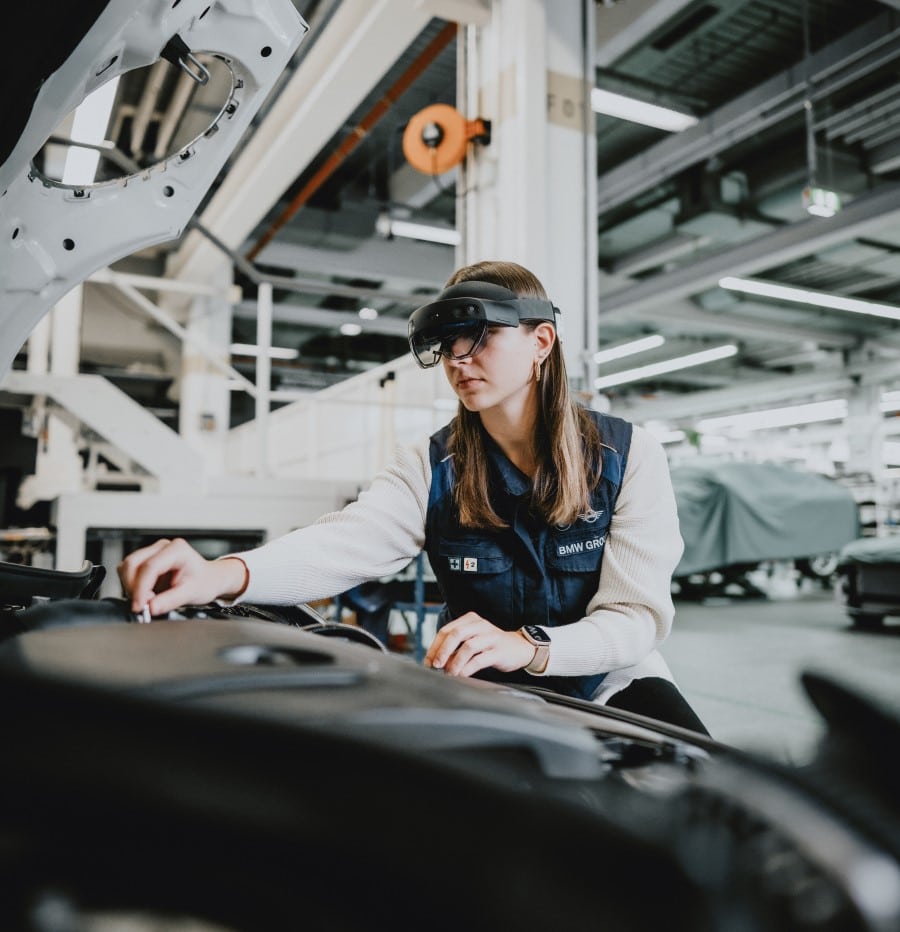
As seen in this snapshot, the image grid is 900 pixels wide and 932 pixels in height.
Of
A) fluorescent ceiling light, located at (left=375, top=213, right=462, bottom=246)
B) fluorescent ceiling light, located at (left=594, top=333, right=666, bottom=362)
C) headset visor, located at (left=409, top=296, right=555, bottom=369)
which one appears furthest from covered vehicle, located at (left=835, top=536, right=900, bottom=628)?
fluorescent ceiling light, located at (left=594, top=333, right=666, bottom=362)

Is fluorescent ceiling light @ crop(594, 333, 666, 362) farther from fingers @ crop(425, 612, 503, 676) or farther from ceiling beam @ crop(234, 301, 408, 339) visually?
fingers @ crop(425, 612, 503, 676)

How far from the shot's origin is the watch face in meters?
1.19

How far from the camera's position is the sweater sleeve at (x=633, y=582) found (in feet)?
4.03

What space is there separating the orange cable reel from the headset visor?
2.28 m

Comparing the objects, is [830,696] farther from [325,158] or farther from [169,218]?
[325,158]

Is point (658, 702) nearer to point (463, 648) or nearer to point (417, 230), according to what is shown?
point (463, 648)

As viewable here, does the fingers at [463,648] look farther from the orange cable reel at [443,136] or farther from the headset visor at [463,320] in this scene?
the orange cable reel at [443,136]

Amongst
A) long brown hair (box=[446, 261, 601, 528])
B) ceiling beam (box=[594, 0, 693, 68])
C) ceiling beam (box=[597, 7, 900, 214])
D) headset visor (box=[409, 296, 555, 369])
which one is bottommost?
long brown hair (box=[446, 261, 601, 528])

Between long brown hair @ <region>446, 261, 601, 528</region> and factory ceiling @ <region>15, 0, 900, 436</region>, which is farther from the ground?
factory ceiling @ <region>15, 0, 900, 436</region>

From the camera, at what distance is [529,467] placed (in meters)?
1.48

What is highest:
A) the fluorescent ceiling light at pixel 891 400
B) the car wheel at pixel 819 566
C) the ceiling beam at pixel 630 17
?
the ceiling beam at pixel 630 17

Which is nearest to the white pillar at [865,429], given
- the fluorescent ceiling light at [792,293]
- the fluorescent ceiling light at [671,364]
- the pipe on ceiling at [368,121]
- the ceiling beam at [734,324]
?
the ceiling beam at [734,324]

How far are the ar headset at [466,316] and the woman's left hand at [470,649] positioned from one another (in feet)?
1.60

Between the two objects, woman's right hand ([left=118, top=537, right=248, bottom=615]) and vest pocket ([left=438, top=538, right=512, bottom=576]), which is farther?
vest pocket ([left=438, top=538, right=512, bottom=576])
